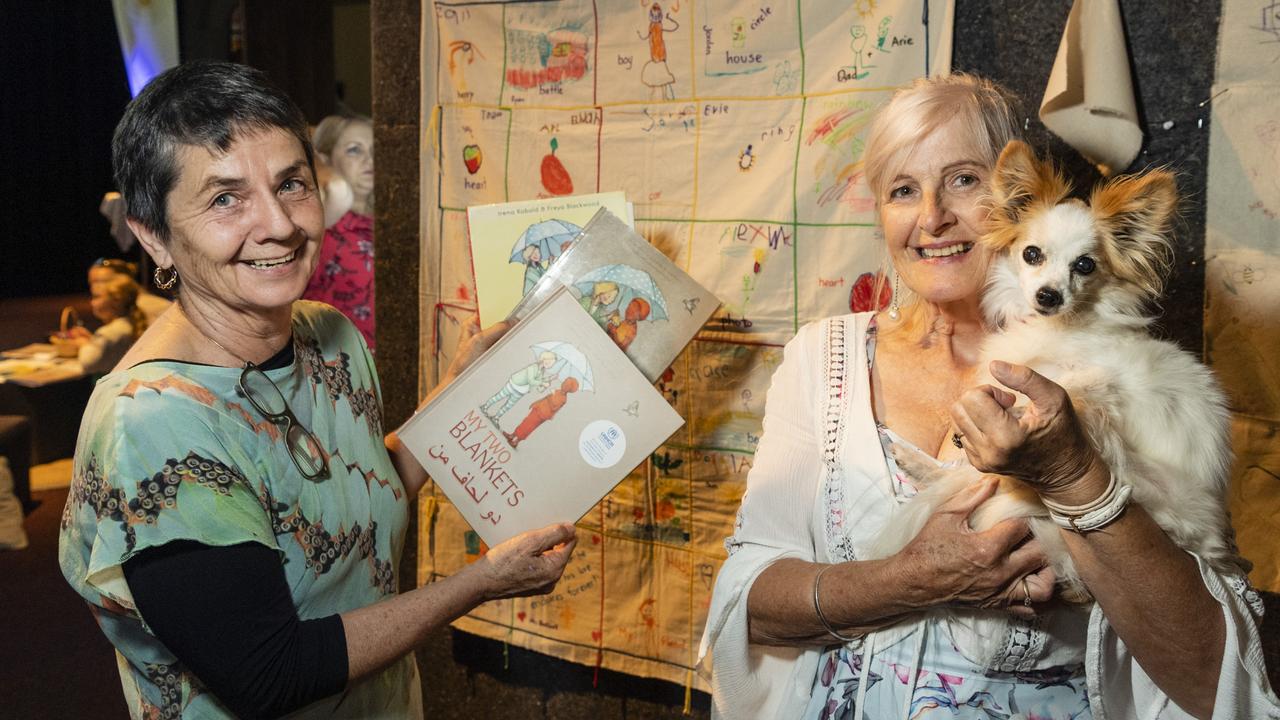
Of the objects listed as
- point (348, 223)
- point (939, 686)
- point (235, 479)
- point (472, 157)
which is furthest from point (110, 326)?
point (939, 686)

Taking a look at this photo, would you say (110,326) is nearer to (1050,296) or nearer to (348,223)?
(348,223)

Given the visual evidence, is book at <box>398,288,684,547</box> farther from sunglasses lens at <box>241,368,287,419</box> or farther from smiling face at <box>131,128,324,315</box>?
smiling face at <box>131,128,324,315</box>

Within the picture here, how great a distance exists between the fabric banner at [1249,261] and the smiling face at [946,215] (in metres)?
0.73

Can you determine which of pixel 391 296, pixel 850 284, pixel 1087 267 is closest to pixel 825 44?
pixel 850 284

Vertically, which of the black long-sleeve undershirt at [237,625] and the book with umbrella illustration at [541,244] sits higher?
the book with umbrella illustration at [541,244]

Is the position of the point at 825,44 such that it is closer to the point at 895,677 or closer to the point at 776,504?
the point at 776,504

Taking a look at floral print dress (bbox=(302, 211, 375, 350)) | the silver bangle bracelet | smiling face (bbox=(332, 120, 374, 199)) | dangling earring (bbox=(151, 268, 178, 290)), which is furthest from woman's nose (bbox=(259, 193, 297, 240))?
smiling face (bbox=(332, 120, 374, 199))

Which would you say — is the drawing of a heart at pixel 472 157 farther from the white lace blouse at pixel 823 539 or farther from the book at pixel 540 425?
the white lace blouse at pixel 823 539

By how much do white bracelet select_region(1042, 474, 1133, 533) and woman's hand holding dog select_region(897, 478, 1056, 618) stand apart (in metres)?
0.12

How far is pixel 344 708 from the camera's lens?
4.79 ft

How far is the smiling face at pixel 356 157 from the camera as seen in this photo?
13.4 feet

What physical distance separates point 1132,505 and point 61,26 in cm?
484

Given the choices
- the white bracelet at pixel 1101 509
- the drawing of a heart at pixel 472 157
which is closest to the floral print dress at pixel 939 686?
the white bracelet at pixel 1101 509

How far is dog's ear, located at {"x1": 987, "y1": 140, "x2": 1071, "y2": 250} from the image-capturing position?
1389 mm
